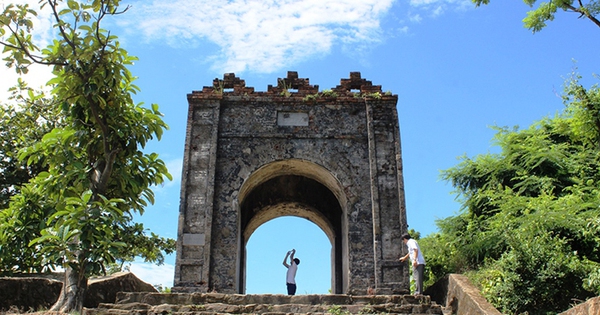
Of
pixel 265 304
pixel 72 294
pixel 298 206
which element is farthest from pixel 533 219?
pixel 72 294

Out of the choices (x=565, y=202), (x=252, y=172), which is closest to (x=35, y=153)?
(x=252, y=172)

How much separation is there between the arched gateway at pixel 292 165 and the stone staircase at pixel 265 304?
7.21 ft

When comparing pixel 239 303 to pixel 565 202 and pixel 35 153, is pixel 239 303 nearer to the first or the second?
pixel 35 153

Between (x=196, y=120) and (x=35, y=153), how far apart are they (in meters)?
4.44

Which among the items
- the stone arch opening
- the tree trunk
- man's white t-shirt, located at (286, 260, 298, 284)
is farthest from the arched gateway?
the tree trunk

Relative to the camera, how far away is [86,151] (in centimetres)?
1012

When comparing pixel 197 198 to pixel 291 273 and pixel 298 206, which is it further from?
pixel 298 206

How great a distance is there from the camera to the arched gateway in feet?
41.1

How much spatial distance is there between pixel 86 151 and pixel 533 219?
8473mm

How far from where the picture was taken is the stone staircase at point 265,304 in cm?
938

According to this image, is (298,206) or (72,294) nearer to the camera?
(72,294)

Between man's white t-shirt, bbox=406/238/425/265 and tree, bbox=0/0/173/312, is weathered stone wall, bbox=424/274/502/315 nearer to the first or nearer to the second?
man's white t-shirt, bbox=406/238/425/265

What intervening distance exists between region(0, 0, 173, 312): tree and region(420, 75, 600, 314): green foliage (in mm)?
6543

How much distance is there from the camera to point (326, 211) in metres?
→ 16.1
